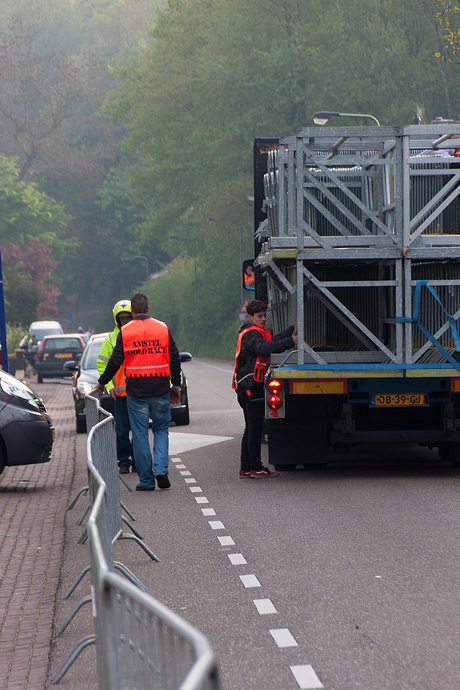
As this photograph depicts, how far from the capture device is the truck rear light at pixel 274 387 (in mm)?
10117

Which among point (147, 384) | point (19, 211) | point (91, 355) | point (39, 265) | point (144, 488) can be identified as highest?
point (19, 211)

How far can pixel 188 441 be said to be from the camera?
567 inches

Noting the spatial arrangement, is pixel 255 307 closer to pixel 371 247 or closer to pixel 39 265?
pixel 371 247

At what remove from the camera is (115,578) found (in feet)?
A: 9.31

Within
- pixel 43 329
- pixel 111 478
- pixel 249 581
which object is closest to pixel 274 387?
pixel 111 478

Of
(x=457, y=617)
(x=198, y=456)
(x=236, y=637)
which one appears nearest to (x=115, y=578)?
(x=236, y=637)

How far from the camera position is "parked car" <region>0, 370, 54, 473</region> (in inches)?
405

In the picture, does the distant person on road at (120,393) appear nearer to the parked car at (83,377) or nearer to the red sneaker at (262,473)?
the red sneaker at (262,473)

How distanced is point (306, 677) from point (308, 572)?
76.6 inches

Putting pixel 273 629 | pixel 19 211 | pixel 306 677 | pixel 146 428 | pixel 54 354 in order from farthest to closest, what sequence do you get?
pixel 19 211
pixel 54 354
pixel 146 428
pixel 273 629
pixel 306 677

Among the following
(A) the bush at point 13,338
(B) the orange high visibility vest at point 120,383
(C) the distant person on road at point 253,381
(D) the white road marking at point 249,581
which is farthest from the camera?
(A) the bush at point 13,338

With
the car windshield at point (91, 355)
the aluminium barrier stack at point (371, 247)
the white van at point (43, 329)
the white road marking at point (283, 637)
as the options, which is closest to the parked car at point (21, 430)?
the aluminium barrier stack at point (371, 247)

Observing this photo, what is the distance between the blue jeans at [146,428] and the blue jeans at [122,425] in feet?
3.11

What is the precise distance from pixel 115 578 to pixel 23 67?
94676 millimetres
